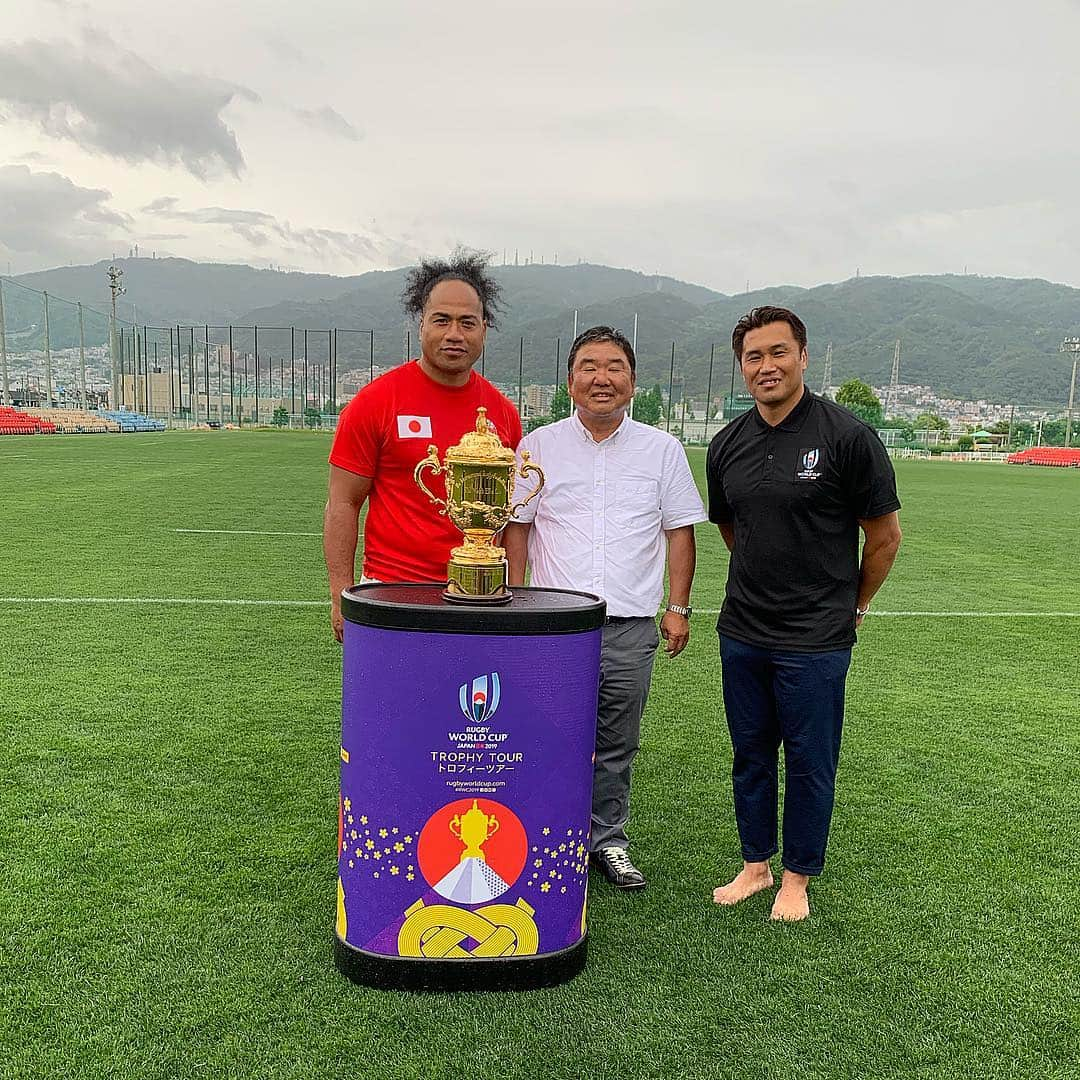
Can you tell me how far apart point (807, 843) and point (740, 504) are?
39.4 inches

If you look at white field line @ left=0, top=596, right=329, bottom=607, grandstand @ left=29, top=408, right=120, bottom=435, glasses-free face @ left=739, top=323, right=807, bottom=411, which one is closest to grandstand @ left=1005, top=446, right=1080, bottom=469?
grandstand @ left=29, top=408, right=120, bottom=435

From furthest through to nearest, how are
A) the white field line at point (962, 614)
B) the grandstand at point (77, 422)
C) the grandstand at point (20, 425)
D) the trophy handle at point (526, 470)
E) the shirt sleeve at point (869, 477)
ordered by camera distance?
the grandstand at point (77, 422), the grandstand at point (20, 425), the white field line at point (962, 614), the shirt sleeve at point (869, 477), the trophy handle at point (526, 470)

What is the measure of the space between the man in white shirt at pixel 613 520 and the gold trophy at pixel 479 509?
0.52 meters

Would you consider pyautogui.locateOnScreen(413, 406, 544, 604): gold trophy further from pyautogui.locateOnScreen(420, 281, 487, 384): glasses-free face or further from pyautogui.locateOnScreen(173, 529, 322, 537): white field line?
pyautogui.locateOnScreen(173, 529, 322, 537): white field line

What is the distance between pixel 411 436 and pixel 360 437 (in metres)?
0.15

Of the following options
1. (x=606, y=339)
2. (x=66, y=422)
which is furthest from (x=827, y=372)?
(x=606, y=339)

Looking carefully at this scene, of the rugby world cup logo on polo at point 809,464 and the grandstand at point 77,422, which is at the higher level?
the rugby world cup logo on polo at point 809,464

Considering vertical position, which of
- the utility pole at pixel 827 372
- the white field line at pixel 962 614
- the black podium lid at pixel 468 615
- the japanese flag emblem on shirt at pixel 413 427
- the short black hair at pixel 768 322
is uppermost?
the utility pole at pixel 827 372

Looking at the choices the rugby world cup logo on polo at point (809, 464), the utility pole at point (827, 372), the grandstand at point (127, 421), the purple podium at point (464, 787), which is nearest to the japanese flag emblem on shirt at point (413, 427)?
the purple podium at point (464, 787)

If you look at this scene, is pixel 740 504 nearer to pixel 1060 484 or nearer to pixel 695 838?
pixel 695 838

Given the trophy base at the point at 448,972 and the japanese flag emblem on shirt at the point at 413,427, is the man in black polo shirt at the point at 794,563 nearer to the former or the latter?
the trophy base at the point at 448,972

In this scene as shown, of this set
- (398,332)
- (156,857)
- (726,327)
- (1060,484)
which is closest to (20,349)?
(398,332)

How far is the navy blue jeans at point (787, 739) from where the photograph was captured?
2852 millimetres

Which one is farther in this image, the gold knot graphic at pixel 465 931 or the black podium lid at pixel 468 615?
the gold knot graphic at pixel 465 931
